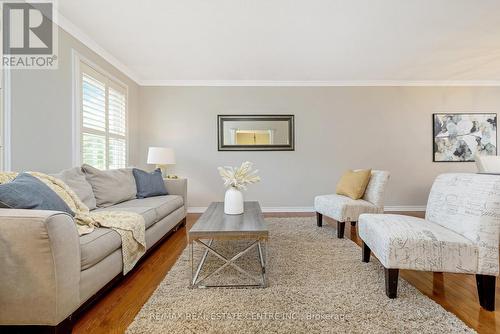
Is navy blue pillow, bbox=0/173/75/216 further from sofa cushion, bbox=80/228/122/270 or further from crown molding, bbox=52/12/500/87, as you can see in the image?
crown molding, bbox=52/12/500/87

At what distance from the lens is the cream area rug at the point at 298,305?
4.41 feet

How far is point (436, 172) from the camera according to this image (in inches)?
179

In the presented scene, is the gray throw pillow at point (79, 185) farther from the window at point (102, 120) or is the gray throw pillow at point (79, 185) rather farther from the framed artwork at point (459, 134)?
the framed artwork at point (459, 134)

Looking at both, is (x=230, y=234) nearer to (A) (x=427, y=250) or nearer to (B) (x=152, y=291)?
(B) (x=152, y=291)

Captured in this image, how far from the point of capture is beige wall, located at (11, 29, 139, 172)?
7.08 feet

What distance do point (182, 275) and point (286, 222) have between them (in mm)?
1996

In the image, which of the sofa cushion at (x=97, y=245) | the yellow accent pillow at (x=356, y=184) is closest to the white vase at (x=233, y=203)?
the sofa cushion at (x=97, y=245)

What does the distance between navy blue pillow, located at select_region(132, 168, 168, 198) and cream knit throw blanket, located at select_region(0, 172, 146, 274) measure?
1.13 metres

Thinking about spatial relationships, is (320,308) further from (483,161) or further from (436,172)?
(436,172)

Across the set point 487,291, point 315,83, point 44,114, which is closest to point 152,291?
point 44,114

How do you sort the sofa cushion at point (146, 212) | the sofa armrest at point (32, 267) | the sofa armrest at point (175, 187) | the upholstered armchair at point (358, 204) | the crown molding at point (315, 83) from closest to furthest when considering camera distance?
the sofa armrest at point (32, 267)
the sofa cushion at point (146, 212)
the upholstered armchair at point (358, 204)
the sofa armrest at point (175, 187)
the crown molding at point (315, 83)

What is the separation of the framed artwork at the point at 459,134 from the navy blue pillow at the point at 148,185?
488 cm

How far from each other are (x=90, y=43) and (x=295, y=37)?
257cm

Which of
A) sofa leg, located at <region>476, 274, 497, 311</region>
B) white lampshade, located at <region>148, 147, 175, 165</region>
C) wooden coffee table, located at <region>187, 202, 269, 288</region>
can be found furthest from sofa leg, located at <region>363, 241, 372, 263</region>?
white lampshade, located at <region>148, 147, 175, 165</region>
